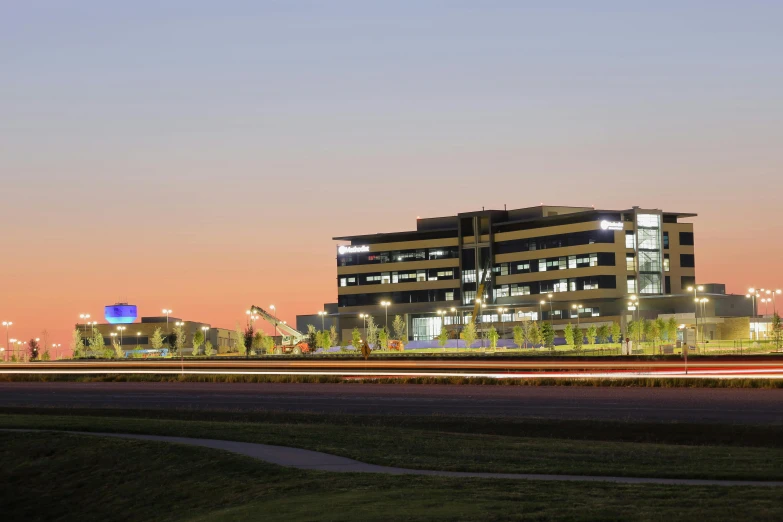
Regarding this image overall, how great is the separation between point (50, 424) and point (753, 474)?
76.3 feet

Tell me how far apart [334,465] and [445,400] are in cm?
2119

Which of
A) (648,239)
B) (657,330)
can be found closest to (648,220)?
(648,239)

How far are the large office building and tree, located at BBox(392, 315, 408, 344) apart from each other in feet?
5.72

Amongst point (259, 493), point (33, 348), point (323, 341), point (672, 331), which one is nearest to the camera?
point (259, 493)

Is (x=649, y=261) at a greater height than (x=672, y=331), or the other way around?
(x=649, y=261)

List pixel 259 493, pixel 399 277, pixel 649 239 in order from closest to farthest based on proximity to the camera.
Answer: pixel 259 493
pixel 649 239
pixel 399 277

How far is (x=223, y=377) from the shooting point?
6272cm

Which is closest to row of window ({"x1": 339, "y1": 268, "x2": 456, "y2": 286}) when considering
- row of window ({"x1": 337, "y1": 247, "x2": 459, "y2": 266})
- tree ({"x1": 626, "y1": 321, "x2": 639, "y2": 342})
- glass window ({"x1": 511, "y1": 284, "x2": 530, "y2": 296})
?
row of window ({"x1": 337, "y1": 247, "x2": 459, "y2": 266})

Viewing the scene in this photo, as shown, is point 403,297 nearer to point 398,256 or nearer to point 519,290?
point 398,256

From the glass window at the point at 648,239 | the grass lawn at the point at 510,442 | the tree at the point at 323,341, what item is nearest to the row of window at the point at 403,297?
the glass window at the point at 648,239

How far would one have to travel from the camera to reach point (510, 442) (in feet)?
82.7

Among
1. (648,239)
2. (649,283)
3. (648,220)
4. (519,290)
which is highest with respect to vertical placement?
(648,220)

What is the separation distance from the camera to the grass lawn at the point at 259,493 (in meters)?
14.5

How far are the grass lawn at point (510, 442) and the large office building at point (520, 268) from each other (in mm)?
105702
